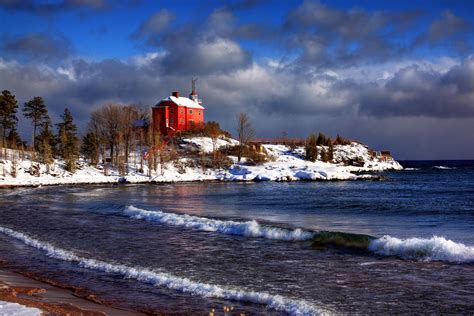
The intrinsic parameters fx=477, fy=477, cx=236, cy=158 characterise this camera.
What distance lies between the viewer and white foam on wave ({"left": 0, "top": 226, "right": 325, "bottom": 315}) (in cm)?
1009

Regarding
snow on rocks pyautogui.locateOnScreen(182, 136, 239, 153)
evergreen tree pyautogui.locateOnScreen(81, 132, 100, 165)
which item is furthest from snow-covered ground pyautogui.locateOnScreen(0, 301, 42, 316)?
snow on rocks pyautogui.locateOnScreen(182, 136, 239, 153)

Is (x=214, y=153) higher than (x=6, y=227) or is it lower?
higher

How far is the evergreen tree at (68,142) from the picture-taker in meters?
77.7

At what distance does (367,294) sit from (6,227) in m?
19.1

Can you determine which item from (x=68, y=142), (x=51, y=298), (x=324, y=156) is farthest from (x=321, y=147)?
(x=51, y=298)

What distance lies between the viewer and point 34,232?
860 inches

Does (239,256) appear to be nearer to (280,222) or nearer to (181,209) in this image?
(280,222)

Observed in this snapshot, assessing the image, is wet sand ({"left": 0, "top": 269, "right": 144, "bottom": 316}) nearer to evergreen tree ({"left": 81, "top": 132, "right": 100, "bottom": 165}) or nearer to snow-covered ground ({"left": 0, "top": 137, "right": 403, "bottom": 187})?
snow-covered ground ({"left": 0, "top": 137, "right": 403, "bottom": 187})

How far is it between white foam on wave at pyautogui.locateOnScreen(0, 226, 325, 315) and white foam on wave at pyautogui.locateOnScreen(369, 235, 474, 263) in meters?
6.81

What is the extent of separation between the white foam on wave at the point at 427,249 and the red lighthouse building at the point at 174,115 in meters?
89.5

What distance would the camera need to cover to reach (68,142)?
79500 mm

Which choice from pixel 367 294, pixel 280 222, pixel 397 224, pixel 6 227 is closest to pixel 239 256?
pixel 367 294

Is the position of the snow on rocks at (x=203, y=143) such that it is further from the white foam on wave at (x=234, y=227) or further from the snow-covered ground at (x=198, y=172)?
the white foam on wave at (x=234, y=227)

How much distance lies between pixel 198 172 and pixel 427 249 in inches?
2916
